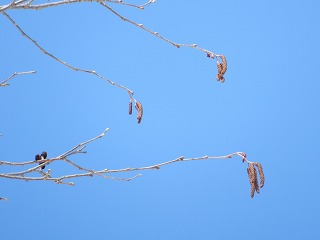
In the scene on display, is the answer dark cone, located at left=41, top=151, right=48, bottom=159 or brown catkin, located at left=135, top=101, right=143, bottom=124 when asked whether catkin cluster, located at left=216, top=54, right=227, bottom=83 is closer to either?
brown catkin, located at left=135, top=101, right=143, bottom=124

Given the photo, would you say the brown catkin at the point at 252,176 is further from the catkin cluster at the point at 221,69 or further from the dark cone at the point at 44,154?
the dark cone at the point at 44,154

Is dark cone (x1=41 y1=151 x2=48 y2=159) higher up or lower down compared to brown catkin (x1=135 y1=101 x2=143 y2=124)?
lower down

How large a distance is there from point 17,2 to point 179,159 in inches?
34.3

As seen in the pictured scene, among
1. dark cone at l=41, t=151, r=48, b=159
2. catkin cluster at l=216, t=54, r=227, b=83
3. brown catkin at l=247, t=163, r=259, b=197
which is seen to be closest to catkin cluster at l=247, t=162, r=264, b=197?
brown catkin at l=247, t=163, r=259, b=197

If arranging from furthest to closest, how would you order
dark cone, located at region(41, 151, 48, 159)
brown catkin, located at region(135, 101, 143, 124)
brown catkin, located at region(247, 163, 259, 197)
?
dark cone, located at region(41, 151, 48, 159) → brown catkin, located at region(135, 101, 143, 124) → brown catkin, located at region(247, 163, 259, 197)

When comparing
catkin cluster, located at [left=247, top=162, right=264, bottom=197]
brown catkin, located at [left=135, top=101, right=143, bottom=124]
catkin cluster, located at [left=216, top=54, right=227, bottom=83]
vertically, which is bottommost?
catkin cluster, located at [left=247, top=162, right=264, bottom=197]

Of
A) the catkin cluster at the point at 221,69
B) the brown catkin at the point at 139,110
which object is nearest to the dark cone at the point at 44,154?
the brown catkin at the point at 139,110

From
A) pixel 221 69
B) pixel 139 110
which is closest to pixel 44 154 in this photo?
pixel 139 110

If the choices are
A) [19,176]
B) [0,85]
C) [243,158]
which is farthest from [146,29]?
[0,85]

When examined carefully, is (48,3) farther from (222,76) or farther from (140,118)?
(222,76)

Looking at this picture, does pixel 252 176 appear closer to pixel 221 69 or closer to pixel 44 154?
pixel 221 69

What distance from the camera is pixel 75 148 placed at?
2.04 m

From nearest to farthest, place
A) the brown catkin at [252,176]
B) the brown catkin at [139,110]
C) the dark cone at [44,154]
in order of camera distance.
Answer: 1. the brown catkin at [252,176]
2. the brown catkin at [139,110]
3. the dark cone at [44,154]

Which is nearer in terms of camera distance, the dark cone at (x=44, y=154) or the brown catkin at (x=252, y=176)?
the brown catkin at (x=252, y=176)
